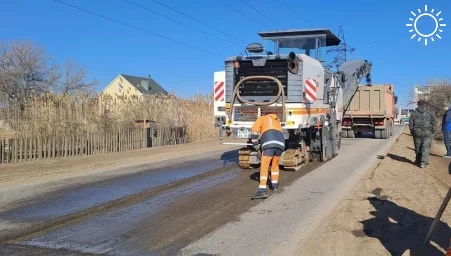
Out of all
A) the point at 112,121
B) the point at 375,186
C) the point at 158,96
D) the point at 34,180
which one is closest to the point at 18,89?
the point at 158,96

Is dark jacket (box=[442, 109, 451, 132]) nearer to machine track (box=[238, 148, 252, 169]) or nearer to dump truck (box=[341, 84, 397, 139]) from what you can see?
machine track (box=[238, 148, 252, 169])

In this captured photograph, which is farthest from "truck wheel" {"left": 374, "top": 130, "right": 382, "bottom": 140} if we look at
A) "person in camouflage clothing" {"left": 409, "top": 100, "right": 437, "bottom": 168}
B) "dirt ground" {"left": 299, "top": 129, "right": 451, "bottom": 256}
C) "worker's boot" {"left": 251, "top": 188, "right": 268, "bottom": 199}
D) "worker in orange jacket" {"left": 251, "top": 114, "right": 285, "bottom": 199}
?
"worker's boot" {"left": 251, "top": 188, "right": 268, "bottom": 199}

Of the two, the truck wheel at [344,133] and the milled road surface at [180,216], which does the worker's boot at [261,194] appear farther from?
the truck wheel at [344,133]

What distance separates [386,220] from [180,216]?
3.18 metres

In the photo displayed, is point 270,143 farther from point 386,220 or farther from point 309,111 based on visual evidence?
point 309,111

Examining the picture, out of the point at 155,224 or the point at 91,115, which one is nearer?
the point at 155,224

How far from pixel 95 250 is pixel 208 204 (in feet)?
9.46

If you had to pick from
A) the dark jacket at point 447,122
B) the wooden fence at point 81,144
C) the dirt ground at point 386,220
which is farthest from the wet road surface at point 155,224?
the dark jacket at point 447,122

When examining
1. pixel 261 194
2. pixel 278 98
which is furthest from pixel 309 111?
pixel 261 194

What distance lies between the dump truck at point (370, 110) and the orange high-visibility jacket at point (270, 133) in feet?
53.5

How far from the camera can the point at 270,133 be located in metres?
9.18

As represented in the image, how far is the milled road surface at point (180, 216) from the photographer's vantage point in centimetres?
568

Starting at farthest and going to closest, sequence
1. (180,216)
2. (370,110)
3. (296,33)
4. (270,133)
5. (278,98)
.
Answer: (370,110), (296,33), (278,98), (270,133), (180,216)

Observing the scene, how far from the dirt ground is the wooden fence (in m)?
10.4
